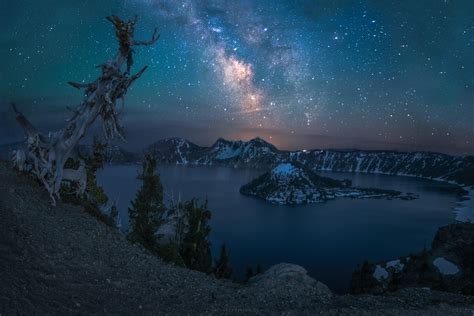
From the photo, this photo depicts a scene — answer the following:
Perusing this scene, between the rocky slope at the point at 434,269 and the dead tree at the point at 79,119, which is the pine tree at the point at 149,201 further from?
the rocky slope at the point at 434,269

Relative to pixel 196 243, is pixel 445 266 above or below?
below

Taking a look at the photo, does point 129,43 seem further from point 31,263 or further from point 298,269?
point 298,269

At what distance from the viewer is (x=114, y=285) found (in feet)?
34.6

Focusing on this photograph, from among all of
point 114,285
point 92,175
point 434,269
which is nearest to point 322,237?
point 434,269

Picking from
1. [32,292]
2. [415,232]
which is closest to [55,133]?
[32,292]

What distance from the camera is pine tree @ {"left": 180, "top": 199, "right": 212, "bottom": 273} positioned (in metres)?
40.2

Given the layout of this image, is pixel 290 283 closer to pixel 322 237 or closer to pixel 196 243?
pixel 196 243

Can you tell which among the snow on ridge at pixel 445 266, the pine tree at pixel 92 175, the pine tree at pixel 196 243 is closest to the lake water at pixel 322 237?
the snow on ridge at pixel 445 266

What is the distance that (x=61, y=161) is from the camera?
17.8 m

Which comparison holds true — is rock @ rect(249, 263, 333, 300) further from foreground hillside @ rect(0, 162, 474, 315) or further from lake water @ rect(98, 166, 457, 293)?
lake water @ rect(98, 166, 457, 293)

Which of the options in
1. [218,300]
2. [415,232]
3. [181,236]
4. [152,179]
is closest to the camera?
[218,300]

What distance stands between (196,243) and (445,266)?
137 feet

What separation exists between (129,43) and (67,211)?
8.68 metres

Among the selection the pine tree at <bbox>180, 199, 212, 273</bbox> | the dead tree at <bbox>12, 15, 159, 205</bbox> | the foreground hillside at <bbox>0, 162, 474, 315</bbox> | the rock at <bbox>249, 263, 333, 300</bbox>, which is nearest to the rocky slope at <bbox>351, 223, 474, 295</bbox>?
the pine tree at <bbox>180, 199, 212, 273</bbox>
